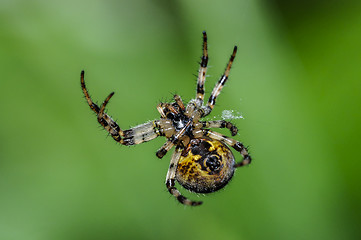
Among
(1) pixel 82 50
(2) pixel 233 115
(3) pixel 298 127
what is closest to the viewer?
(2) pixel 233 115

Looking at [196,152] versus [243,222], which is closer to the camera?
[196,152]

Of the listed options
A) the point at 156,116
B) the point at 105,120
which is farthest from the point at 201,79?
the point at 105,120

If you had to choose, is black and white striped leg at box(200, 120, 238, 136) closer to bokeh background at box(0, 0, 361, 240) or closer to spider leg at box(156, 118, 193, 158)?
spider leg at box(156, 118, 193, 158)

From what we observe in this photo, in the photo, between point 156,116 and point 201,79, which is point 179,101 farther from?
point 156,116

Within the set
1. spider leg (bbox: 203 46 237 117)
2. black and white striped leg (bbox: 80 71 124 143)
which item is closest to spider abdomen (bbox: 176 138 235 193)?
spider leg (bbox: 203 46 237 117)

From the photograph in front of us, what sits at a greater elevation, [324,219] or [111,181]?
[111,181]

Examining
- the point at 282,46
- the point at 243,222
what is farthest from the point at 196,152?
the point at 282,46

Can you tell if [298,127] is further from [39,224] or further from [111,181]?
[39,224]

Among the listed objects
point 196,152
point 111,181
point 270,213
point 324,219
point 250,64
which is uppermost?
point 250,64
